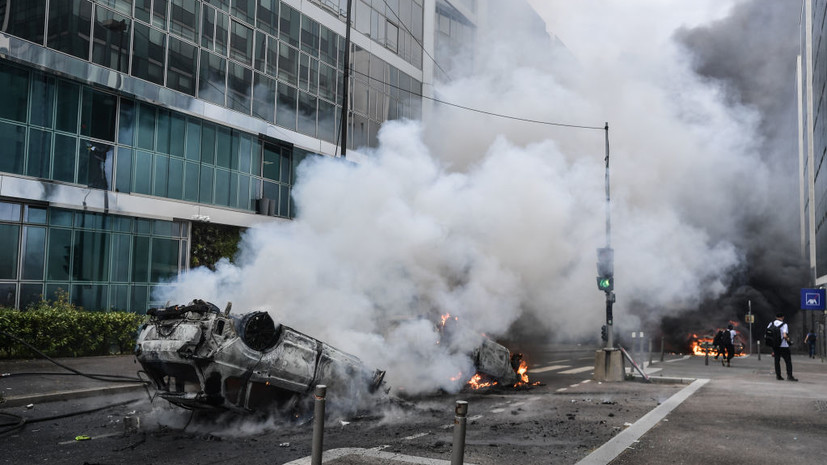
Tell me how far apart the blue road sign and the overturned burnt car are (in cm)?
2022

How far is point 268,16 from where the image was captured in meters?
23.0

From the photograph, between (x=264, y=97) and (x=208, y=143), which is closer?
(x=208, y=143)

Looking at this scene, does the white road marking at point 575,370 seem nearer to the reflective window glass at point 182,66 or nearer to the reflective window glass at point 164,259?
the reflective window glass at point 164,259

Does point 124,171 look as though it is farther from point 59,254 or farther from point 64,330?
point 64,330

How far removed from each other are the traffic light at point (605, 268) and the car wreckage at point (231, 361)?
788 centimetres

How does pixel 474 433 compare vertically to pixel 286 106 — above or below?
below

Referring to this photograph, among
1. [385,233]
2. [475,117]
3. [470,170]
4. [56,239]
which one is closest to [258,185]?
[56,239]

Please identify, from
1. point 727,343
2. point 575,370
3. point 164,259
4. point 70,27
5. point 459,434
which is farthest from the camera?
point 727,343

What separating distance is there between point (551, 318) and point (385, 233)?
654cm

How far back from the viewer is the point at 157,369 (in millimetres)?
7758

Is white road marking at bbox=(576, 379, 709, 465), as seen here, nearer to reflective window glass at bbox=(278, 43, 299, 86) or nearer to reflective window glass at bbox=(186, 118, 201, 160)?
reflective window glass at bbox=(186, 118, 201, 160)

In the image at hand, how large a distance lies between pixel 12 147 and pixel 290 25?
10843mm

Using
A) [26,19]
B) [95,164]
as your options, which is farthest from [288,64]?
[26,19]

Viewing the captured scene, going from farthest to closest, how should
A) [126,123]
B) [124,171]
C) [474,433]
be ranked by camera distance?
1. [126,123]
2. [124,171]
3. [474,433]
